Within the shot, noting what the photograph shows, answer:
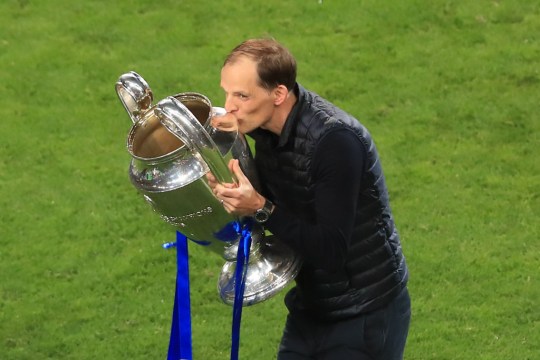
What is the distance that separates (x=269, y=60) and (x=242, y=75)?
0.10 m

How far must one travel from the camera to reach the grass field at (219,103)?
560cm

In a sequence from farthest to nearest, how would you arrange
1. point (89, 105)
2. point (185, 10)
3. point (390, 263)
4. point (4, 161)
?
point (185, 10) < point (89, 105) < point (4, 161) < point (390, 263)

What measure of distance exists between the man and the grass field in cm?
→ 155

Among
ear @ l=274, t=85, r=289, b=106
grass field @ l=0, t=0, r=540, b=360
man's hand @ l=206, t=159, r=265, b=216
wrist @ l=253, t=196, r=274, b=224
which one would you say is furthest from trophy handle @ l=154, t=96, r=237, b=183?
grass field @ l=0, t=0, r=540, b=360

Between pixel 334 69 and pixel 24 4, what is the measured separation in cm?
276

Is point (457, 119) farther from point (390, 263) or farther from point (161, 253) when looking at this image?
point (390, 263)

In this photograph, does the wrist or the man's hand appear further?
the wrist

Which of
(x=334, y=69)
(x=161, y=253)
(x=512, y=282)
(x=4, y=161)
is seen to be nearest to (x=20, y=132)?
(x=4, y=161)

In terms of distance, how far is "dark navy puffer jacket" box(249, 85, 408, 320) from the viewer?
357 cm

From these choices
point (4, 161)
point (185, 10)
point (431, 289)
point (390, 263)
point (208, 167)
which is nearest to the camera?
point (208, 167)

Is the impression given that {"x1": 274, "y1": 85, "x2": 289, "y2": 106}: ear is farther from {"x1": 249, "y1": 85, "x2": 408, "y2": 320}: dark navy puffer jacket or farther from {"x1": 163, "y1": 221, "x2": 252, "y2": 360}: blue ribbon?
{"x1": 163, "y1": 221, "x2": 252, "y2": 360}: blue ribbon

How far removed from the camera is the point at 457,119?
7.34 metres

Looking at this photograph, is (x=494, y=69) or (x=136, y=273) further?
(x=494, y=69)

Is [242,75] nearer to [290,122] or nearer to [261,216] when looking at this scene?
[290,122]
